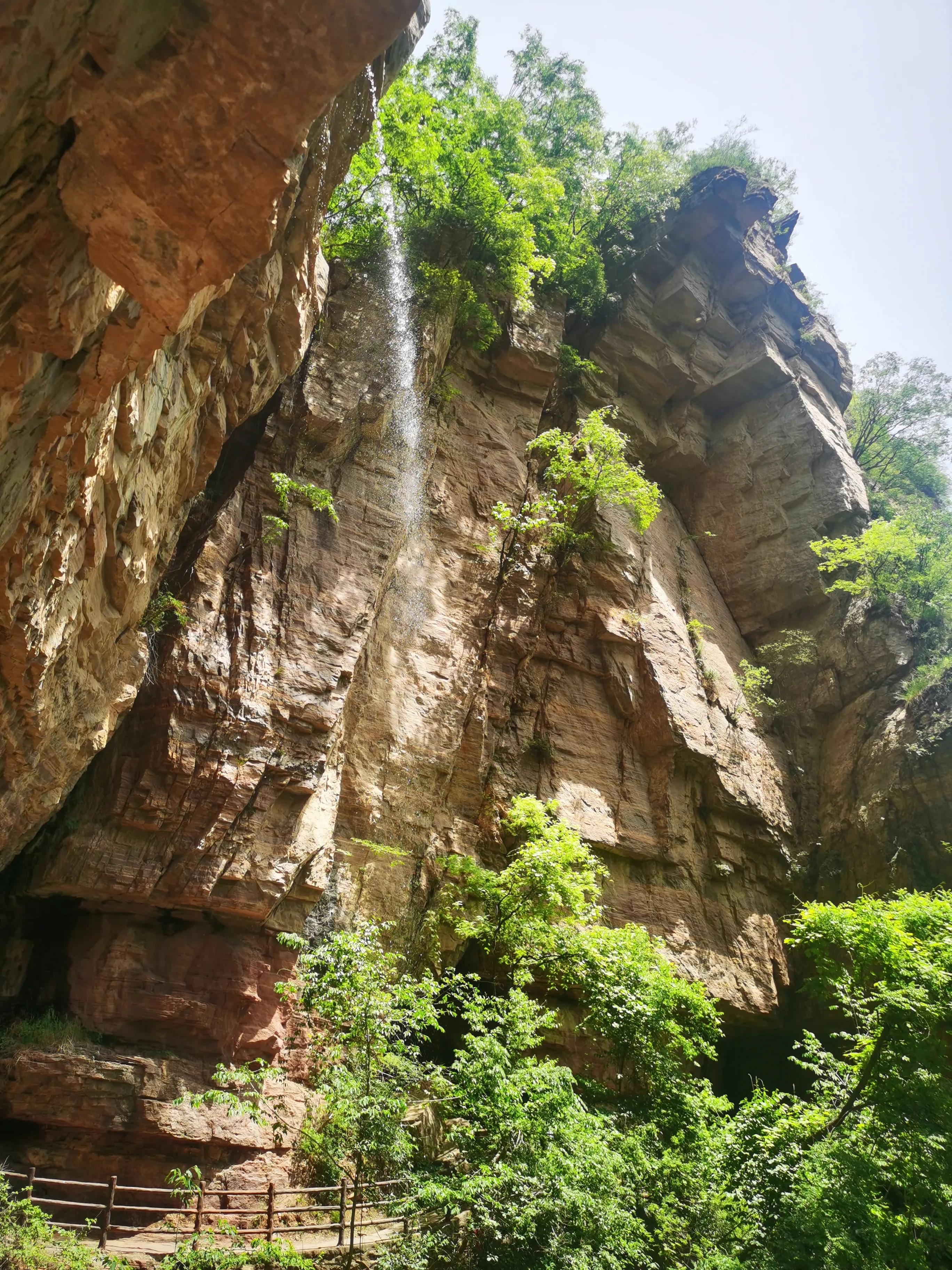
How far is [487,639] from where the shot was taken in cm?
1714

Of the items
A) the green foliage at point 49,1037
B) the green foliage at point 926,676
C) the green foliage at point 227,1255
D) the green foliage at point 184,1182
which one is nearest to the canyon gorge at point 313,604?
the green foliage at point 49,1037

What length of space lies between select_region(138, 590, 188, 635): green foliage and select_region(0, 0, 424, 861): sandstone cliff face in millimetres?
2265

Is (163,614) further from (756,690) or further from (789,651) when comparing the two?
(789,651)

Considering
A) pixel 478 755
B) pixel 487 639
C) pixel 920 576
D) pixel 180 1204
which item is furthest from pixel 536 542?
pixel 180 1204

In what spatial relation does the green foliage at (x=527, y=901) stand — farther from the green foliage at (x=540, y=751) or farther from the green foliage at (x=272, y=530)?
the green foliage at (x=272, y=530)

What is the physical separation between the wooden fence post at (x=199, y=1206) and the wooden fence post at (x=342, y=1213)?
1520mm

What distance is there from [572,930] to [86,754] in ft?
27.1

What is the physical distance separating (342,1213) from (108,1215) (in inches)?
99.9

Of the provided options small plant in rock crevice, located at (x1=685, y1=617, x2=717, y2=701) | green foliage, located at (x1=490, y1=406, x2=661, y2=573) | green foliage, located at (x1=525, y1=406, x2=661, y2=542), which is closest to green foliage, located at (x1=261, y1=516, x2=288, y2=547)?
green foliage, located at (x1=490, y1=406, x2=661, y2=573)

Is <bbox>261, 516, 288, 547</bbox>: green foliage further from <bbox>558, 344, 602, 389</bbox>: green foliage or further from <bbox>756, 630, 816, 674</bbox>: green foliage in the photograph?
<bbox>756, 630, 816, 674</bbox>: green foliage

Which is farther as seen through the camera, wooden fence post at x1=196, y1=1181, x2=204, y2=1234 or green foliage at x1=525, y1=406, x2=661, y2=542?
green foliage at x1=525, y1=406, x2=661, y2=542

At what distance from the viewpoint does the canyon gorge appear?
4797mm

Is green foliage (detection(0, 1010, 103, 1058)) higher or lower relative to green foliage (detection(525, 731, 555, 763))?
lower

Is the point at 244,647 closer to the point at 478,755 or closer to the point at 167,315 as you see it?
the point at 478,755
